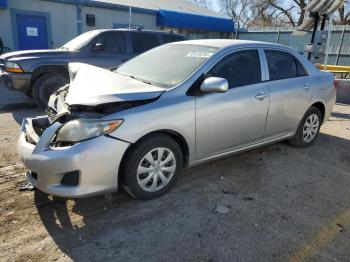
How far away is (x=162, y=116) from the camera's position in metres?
3.32

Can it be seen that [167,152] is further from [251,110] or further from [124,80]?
[251,110]

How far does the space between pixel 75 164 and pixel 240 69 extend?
2.39 m

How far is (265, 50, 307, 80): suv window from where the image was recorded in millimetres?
4576

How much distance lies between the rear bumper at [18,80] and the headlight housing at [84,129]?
4319mm

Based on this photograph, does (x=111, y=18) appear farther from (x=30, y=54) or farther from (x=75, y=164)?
(x=75, y=164)

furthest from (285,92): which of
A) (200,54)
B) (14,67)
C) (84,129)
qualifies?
(14,67)

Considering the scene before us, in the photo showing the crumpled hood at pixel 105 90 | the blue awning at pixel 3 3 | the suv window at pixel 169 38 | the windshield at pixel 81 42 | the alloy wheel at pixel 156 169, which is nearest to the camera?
the crumpled hood at pixel 105 90

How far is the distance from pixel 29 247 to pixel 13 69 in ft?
16.5

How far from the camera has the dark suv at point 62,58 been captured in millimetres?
6738

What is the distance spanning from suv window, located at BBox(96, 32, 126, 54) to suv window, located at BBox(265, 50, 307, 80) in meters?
4.22

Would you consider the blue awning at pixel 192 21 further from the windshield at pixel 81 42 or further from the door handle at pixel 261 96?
the door handle at pixel 261 96

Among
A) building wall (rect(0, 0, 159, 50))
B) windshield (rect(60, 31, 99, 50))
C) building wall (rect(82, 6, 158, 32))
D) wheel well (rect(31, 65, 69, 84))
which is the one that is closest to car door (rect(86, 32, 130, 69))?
windshield (rect(60, 31, 99, 50))

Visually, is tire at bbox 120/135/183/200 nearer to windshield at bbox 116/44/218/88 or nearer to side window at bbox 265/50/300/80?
windshield at bbox 116/44/218/88

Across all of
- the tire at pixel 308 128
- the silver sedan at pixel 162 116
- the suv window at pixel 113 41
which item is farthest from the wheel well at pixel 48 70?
the tire at pixel 308 128
